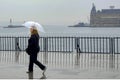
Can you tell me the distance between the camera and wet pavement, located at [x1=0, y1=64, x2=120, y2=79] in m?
12.4

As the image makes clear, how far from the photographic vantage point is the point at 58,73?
43.8ft

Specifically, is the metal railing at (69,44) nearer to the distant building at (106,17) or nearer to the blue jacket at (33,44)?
the blue jacket at (33,44)

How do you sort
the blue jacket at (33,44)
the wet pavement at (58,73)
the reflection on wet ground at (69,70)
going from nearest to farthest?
the wet pavement at (58,73)
the reflection on wet ground at (69,70)
the blue jacket at (33,44)

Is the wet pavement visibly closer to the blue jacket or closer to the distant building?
the blue jacket

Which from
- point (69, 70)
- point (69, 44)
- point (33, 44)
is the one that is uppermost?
point (33, 44)

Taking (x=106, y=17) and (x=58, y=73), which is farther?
(x=106, y=17)

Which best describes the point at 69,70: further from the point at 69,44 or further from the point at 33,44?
the point at 69,44

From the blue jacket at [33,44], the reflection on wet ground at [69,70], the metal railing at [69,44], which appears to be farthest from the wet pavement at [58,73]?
the metal railing at [69,44]

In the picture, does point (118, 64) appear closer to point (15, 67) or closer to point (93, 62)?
point (93, 62)

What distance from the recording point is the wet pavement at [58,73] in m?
12.4

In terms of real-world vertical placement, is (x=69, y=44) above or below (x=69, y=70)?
above

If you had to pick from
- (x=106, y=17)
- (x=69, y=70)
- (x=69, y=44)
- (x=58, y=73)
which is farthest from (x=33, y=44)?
(x=106, y=17)

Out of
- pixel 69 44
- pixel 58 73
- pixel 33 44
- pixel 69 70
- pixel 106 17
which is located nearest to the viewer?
pixel 33 44

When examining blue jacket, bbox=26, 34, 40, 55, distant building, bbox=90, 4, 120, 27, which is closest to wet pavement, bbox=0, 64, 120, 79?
blue jacket, bbox=26, 34, 40, 55
